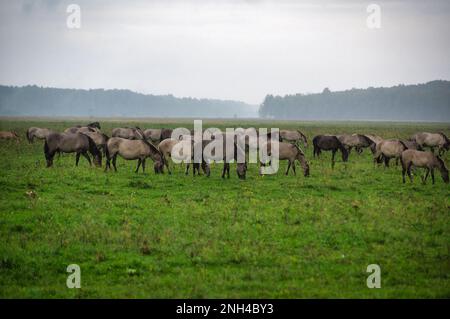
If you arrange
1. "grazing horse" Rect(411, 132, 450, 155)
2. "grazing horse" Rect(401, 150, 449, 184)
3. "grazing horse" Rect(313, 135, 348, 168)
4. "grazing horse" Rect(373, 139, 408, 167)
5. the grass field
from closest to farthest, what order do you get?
the grass field → "grazing horse" Rect(401, 150, 449, 184) → "grazing horse" Rect(373, 139, 408, 167) → "grazing horse" Rect(313, 135, 348, 168) → "grazing horse" Rect(411, 132, 450, 155)

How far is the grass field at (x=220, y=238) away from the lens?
9555 millimetres

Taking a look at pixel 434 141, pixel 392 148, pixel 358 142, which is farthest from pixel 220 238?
pixel 434 141

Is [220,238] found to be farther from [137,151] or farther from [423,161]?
[423,161]

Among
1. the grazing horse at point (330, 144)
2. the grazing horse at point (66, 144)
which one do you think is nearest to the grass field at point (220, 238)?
the grazing horse at point (66, 144)

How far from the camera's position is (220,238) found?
1245cm

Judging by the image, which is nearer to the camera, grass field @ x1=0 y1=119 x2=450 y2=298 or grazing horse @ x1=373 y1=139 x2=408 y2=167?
grass field @ x1=0 y1=119 x2=450 y2=298

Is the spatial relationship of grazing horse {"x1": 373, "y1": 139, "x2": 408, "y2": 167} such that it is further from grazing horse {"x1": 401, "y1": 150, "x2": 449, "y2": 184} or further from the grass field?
the grass field

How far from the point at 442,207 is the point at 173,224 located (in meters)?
8.43

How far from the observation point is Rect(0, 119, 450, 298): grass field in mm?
9555

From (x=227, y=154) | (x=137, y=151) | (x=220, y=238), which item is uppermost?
(x=137, y=151)

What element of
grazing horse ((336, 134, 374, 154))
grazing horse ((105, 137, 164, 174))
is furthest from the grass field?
grazing horse ((336, 134, 374, 154))

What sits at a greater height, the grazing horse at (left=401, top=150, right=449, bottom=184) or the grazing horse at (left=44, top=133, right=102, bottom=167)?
the grazing horse at (left=44, top=133, right=102, bottom=167)

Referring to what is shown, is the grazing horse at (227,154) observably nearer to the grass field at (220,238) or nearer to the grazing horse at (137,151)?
the grass field at (220,238)
